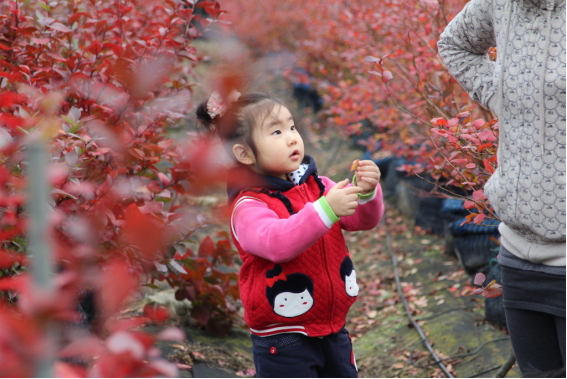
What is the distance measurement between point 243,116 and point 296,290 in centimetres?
57

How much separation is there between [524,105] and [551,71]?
0.34ft

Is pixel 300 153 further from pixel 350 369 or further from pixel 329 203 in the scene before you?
pixel 350 369

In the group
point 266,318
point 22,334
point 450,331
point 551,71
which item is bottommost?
point 450,331

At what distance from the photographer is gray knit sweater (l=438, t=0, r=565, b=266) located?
4.93 feet

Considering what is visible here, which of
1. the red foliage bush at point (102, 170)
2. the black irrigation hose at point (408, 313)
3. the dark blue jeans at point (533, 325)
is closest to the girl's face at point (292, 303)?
the red foliage bush at point (102, 170)

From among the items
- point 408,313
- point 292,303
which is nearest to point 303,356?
point 292,303

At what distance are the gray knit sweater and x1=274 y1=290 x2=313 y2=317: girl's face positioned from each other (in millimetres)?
596

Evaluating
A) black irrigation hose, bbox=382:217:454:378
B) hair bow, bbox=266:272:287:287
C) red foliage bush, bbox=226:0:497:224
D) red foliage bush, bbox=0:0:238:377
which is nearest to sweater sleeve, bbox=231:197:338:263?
hair bow, bbox=266:272:287:287

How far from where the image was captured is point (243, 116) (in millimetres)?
1941

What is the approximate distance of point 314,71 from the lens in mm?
11141

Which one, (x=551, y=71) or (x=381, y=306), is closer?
(x=551, y=71)

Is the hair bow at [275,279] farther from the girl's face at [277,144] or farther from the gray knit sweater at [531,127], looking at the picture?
the gray knit sweater at [531,127]

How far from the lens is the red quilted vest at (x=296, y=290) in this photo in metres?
1.86

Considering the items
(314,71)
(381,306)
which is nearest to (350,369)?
(381,306)
